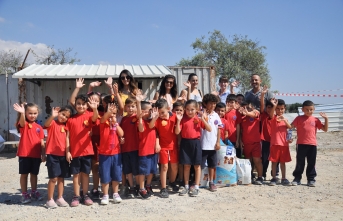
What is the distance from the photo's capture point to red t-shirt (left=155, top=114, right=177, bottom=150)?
439 centimetres

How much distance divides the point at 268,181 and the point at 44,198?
143 inches

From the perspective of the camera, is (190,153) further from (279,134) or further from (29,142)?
(29,142)

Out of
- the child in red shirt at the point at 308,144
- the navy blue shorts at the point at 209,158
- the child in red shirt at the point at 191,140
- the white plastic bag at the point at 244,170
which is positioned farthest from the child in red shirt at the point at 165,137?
the child in red shirt at the point at 308,144

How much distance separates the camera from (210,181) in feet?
15.4

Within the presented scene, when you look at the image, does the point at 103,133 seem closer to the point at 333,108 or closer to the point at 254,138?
the point at 254,138

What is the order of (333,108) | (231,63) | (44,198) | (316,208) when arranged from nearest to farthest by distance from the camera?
(316,208)
(44,198)
(333,108)
(231,63)

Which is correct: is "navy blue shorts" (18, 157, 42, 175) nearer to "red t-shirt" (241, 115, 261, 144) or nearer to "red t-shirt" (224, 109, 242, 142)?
"red t-shirt" (224, 109, 242, 142)

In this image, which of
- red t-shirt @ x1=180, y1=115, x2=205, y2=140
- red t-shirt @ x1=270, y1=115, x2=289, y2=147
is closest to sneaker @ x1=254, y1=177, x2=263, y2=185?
red t-shirt @ x1=270, y1=115, x2=289, y2=147

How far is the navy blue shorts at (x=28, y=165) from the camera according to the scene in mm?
4180

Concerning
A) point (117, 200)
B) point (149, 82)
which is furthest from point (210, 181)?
point (149, 82)

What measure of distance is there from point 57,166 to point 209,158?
2.21 meters

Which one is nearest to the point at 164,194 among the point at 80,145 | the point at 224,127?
the point at 80,145

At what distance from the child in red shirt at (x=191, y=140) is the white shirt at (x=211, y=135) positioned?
0.13 meters

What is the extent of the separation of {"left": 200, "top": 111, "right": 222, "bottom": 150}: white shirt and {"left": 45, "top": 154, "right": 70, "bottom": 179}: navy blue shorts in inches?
77.8
